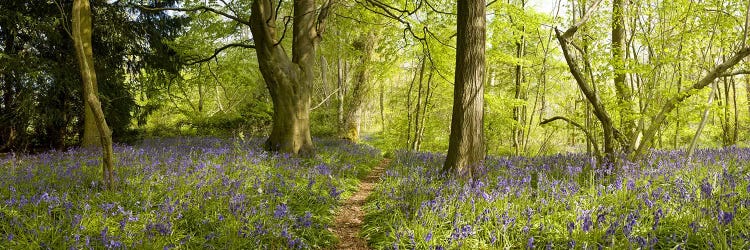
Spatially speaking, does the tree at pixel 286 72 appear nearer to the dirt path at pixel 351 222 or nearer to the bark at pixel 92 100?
the dirt path at pixel 351 222

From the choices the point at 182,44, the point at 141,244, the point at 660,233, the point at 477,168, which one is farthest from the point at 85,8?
the point at 660,233

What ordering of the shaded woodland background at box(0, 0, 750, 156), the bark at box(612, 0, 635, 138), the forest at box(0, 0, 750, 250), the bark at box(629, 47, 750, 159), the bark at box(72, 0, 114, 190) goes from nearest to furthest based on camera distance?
the forest at box(0, 0, 750, 250) → the bark at box(72, 0, 114, 190) → the bark at box(629, 47, 750, 159) → the bark at box(612, 0, 635, 138) → the shaded woodland background at box(0, 0, 750, 156)

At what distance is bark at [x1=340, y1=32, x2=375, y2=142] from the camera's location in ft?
53.5

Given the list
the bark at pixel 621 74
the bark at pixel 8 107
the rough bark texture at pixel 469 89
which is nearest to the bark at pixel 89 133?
the bark at pixel 8 107

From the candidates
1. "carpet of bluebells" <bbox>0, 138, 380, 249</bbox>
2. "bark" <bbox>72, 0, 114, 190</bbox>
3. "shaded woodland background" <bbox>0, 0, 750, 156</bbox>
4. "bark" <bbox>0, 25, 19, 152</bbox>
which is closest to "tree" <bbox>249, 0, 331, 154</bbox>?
"shaded woodland background" <bbox>0, 0, 750, 156</bbox>

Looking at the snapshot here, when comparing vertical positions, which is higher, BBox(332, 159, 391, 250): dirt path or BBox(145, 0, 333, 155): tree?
BBox(145, 0, 333, 155): tree

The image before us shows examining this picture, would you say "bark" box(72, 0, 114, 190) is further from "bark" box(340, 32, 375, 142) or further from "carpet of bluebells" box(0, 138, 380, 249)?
"bark" box(340, 32, 375, 142)

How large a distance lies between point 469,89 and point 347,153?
5515mm

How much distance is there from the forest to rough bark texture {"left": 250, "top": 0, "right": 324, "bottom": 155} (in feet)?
0.13

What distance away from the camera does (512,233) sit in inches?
149

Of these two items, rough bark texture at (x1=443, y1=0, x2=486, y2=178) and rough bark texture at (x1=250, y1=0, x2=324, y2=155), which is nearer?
rough bark texture at (x1=443, y1=0, x2=486, y2=178)

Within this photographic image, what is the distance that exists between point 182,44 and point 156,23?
3.92ft

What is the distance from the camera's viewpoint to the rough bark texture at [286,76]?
9219 mm

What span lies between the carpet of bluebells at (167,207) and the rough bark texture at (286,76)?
207cm
